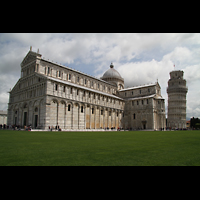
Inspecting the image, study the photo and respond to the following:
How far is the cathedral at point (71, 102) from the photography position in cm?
3778

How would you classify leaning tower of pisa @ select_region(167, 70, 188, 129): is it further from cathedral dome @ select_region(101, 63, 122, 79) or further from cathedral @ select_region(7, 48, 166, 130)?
cathedral dome @ select_region(101, 63, 122, 79)

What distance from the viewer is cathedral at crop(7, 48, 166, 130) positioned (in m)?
37.8

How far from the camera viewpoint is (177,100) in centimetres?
8112

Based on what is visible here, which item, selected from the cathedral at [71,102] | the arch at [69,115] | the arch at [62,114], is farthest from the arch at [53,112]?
the arch at [69,115]

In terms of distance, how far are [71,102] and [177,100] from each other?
59.7 metres

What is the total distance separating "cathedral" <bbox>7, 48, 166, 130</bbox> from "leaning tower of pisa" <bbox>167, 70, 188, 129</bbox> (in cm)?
2195

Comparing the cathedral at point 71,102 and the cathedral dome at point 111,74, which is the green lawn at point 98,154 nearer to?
the cathedral at point 71,102

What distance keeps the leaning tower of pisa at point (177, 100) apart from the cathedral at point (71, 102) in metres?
21.9

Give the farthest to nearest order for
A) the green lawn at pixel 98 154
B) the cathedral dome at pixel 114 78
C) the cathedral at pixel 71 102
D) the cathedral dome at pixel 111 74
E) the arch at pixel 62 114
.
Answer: the cathedral dome at pixel 111 74, the cathedral dome at pixel 114 78, the arch at pixel 62 114, the cathedral at pixel 71 102, the green lawn at pixel 98 154

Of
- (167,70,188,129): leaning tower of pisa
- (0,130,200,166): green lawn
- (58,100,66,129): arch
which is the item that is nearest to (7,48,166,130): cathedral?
(58,100,66,129): arch

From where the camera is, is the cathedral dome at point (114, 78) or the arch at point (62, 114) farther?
the cathedral dome at point (114, 78)
